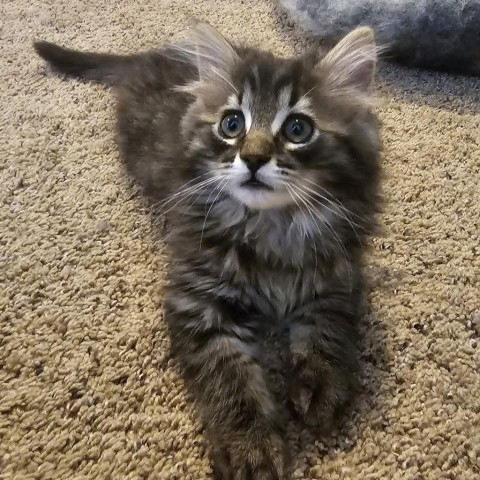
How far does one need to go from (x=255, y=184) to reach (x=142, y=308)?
402mm

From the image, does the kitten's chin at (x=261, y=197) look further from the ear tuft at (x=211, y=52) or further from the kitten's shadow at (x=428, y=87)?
the kitten's shadow at (x=428, y=87)

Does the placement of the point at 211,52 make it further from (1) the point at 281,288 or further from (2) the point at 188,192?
(1) the point at 281,288

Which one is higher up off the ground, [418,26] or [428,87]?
[418,26]

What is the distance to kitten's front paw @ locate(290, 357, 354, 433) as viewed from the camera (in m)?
1.04

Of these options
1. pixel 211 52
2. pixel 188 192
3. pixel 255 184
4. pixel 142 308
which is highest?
pixel 211 52

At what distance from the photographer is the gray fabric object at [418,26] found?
1914 mm

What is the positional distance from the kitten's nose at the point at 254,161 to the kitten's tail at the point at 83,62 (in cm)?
98

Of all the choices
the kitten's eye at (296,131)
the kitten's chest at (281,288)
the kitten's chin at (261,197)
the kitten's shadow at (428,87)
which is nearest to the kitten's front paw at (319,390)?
the kitten's chest at (281,288)

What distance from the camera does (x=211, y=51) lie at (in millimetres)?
1327

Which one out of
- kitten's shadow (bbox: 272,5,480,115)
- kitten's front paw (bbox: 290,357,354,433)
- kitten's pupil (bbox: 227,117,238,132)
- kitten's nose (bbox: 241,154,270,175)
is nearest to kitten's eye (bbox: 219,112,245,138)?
kitten's pupil (bbox: 227,117,238,132)

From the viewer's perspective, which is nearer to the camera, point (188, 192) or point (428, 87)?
point (188, 192)

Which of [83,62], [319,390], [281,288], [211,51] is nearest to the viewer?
[319,390]

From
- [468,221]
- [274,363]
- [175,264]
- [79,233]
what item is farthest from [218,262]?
[468,221]

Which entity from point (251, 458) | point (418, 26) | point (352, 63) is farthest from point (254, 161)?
point (418, 26)
